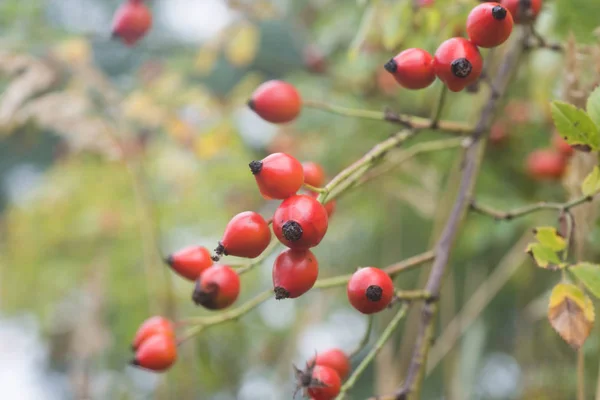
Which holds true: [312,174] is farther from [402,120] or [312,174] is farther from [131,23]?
[131,23]

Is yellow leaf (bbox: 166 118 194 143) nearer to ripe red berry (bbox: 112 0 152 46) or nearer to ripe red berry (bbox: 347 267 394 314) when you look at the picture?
ripe red berry (bbox: 112 0 152 46)

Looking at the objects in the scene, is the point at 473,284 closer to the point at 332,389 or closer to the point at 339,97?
the point at 339,97

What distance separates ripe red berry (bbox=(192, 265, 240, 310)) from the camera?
2.49ft

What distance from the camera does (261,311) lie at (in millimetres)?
3244

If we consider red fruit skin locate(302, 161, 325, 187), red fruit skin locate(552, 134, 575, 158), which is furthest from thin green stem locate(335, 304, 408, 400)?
red fruit skin locate(552, 134, 575, 158)

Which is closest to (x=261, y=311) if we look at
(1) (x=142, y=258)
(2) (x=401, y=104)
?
(1) (x=142, y=258)

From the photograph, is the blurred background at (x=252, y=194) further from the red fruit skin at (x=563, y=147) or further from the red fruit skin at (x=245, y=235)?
the red fruit skin at (x=245, y=235)

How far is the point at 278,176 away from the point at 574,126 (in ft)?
1.22

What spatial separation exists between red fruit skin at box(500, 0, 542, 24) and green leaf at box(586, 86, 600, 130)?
0.19 m

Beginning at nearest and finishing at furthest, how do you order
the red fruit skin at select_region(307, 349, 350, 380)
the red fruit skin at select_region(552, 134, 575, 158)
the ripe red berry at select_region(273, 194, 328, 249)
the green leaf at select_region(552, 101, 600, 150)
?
1. the ripe red berry at select_region(273, 194, 328, 249)
2. the green leaf at select_region(552, 101, 600, 150)
3. the red fruit skin at select_region(307, 349, 350, 380)
4. the red fruit skin at select_region(552, 134, 575, 158)

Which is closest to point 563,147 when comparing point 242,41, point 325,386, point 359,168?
point 359,168

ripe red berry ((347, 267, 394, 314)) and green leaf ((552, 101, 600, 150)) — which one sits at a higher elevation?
green leaf ((552, 101, 600, 150))

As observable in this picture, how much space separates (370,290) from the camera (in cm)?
69

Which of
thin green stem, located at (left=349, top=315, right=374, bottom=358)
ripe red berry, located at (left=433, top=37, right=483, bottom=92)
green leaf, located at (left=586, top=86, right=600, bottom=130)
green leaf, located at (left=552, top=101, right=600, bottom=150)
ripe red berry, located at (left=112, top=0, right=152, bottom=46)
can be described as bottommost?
thin green stem, located at (left=349, top=315, right=374, bottom=358)
